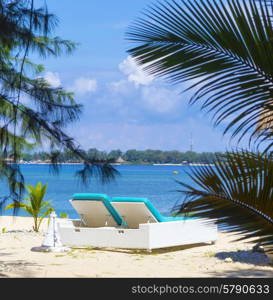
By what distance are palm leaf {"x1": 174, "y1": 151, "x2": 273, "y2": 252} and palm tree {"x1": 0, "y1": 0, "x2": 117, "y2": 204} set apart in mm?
2129

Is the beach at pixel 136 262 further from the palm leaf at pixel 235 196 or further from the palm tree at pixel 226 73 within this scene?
the palm leaf at pixel 235 196

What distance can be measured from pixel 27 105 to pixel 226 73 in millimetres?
3081

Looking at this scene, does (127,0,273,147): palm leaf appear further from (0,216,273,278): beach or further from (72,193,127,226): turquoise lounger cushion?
(72,193,127,226): turquoise lounger cushion

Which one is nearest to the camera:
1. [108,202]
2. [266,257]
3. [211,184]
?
[211,184]

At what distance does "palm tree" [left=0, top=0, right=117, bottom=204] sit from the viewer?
16.0ft

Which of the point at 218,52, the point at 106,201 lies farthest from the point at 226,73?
the point at 106,201

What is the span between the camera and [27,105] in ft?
17.7

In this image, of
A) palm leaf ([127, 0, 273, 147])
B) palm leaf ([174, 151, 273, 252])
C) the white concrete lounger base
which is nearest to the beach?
the white concrete lounger base

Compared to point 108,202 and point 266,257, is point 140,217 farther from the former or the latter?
point 266,257

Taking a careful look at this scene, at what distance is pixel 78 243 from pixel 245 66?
6290 millimetres

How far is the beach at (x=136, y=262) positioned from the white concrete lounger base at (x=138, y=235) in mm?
130
